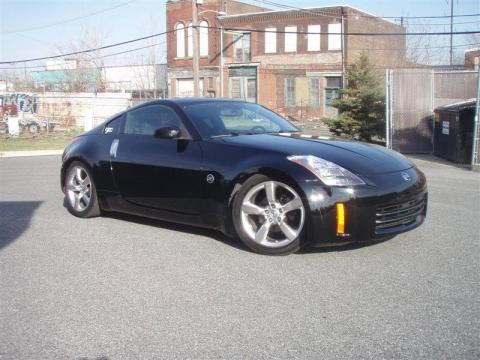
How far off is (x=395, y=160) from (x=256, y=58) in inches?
1575

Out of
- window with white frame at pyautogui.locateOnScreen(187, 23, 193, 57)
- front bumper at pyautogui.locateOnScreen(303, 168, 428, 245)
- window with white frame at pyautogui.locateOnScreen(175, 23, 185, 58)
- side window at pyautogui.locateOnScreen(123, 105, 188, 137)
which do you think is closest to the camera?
front bumper at pyautogui.locateOnScreen(303, 168, 428, 245)

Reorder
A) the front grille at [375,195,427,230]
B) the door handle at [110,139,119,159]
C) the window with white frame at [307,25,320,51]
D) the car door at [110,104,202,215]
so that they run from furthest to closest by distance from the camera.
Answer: the window with white frame at [307,25,320,51], the door handle at [110,139,119,159], the car door at [110,104,202,215], the front grille at [375,195,427,230]

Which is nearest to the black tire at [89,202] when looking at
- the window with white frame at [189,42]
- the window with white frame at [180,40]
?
the window with white frame at [189,42]

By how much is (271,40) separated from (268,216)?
131ft

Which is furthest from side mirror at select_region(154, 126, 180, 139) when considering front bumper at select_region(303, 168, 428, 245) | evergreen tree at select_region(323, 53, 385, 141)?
evergreen tree at select_region(323, 53, 385, 141)

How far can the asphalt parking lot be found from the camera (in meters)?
3.17

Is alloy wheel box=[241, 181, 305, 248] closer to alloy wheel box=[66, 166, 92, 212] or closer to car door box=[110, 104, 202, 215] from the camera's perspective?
car door box=[110, 104, 202, 215]

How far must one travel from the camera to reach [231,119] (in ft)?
19.3

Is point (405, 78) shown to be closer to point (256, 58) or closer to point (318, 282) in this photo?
point (318, 282)

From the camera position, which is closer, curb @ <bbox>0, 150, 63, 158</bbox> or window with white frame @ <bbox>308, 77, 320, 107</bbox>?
curb @ <bbox>0, 150, 63, 158</bbox>

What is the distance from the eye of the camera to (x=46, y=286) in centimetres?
425

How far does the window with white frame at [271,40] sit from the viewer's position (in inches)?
1695

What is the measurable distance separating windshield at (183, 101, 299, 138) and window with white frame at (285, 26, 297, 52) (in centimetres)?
3709

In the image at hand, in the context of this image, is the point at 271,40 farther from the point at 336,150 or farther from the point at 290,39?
the point at 336,150
